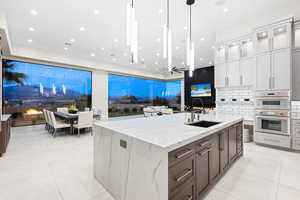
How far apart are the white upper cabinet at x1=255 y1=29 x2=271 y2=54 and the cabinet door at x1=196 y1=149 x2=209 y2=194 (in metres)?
3.68

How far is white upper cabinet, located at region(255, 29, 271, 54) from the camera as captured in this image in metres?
3.63

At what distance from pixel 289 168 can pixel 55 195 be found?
395 centimetres

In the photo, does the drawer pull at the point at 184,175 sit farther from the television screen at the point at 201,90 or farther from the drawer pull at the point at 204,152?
the television screen at the point at 201,90

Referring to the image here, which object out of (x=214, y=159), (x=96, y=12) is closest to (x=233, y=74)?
(x=214, y=159)

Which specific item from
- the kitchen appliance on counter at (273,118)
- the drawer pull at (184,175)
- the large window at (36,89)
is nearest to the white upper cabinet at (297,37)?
the kitchen appliance on counter at (273,118)

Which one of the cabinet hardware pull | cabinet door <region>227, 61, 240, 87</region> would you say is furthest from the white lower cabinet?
the cabinet hardware pull

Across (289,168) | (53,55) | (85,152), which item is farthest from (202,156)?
(53,55)

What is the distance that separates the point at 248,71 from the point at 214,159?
3.36 meters

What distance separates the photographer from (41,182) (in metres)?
2.13

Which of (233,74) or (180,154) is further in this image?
(233,74)

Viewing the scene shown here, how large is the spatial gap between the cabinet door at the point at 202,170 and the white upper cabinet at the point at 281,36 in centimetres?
370

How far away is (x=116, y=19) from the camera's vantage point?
400 cm

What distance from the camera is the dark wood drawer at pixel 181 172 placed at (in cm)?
123

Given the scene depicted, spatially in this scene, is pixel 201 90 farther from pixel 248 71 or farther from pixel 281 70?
pixel 281 70
